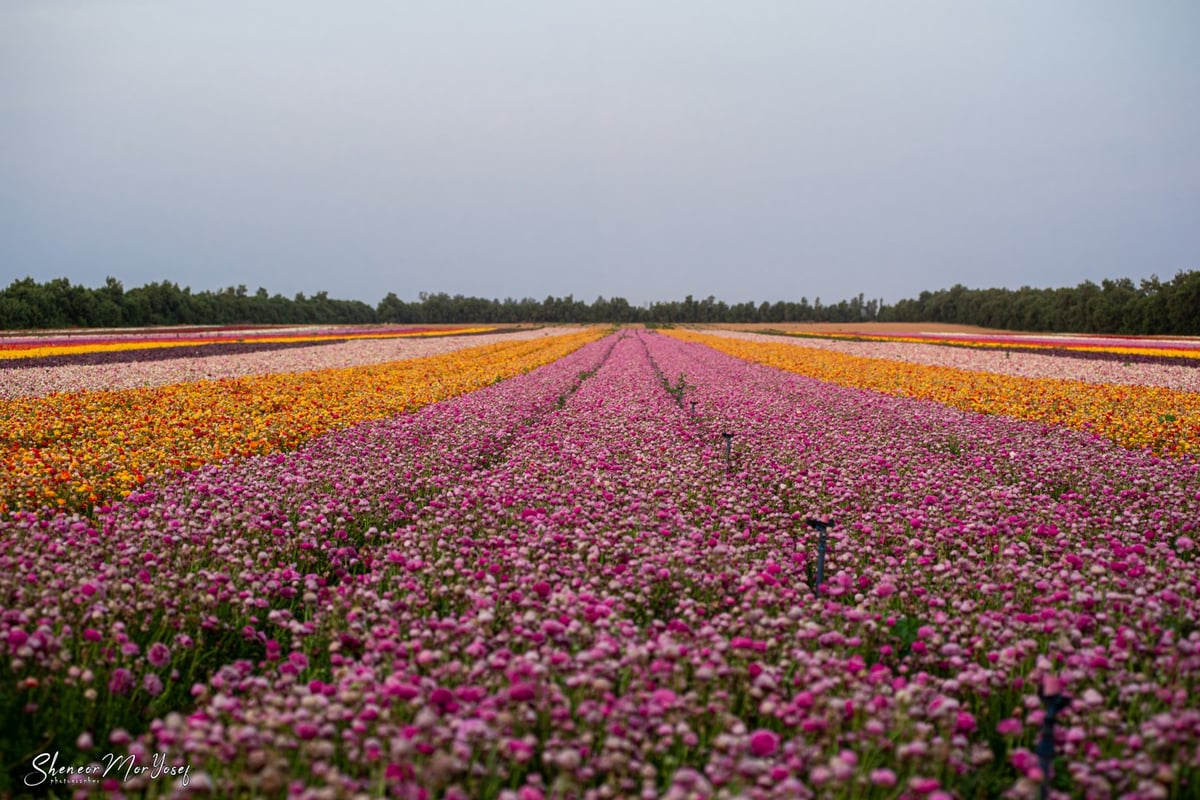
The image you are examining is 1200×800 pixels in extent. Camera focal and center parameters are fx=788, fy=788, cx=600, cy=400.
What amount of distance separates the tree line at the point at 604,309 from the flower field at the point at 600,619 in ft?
284

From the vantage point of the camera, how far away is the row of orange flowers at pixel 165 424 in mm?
8281

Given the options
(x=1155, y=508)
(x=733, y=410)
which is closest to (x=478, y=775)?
(x=1155, y=508)

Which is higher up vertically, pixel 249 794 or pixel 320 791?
pixel 320 791

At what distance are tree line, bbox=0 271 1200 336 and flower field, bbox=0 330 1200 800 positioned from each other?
86423 millimetres

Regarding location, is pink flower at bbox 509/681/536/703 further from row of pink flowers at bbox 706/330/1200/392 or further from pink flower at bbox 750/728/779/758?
row of pink flowers at bbox 706/330/1200/392

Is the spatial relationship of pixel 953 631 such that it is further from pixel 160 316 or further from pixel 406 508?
pixel 160 316

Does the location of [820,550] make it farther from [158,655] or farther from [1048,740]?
[158,655]

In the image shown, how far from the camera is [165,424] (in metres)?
12.8

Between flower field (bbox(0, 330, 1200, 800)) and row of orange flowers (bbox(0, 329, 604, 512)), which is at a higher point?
row of orange flowers (bbox(0, 329, 604, 512))

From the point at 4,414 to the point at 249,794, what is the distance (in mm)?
14860

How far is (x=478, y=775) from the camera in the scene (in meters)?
3.13

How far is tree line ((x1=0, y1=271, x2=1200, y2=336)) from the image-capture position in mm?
81250

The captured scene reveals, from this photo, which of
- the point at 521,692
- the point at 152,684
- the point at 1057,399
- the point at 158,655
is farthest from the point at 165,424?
the point at 1057,399

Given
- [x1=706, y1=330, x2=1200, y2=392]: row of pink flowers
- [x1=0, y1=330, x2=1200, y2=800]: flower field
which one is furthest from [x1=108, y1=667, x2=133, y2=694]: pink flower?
[x1=706, y1=330, x2=1200, y2=392]: row of pink flowers
